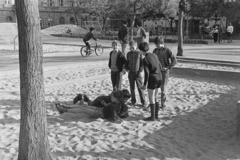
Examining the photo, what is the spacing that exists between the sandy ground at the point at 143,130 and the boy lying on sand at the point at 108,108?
0.47ft

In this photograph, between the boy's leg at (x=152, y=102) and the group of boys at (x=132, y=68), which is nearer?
the boy's leg at (x=152, y=102)

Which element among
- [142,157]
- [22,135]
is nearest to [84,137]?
[142,157]

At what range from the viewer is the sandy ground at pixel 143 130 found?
17.0 feet

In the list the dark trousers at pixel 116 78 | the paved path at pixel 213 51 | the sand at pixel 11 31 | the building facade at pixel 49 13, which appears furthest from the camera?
the building facade at pixel 49 13

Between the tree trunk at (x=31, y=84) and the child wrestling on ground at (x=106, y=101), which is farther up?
the tree trunk at (x=31, y=84)

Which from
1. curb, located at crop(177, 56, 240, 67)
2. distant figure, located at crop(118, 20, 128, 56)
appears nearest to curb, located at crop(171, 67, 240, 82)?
curb, located at crop(177, 56, 240, 67)

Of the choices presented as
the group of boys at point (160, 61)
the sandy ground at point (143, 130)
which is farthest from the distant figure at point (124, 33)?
the group of boys at point (160, 61)

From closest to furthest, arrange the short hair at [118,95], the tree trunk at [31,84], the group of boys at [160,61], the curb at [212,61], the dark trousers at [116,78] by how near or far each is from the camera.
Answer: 1. the tree trunk at [31,84]
2. the short hair at [118,95]
3. the group of boys at [160,61]
4. the dark trousers at [116,78]
5. the curb at [212,61]

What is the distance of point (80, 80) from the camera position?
11195 millimetres

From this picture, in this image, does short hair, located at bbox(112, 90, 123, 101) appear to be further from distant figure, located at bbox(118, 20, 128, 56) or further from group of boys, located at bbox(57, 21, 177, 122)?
distant figure, located at bbox(118, 20, 128, 56)

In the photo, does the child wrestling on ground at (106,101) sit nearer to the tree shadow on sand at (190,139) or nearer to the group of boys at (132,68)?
the group of boys at (132,68)

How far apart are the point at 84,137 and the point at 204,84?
6492mm

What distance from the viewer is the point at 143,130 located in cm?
634

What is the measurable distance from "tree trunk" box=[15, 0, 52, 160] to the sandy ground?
80cm
